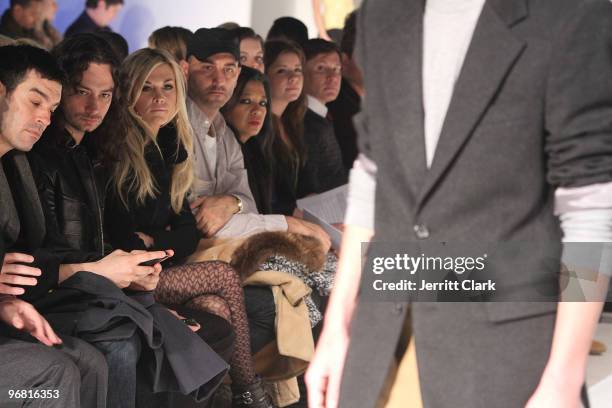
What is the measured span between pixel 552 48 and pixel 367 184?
8.9 inches

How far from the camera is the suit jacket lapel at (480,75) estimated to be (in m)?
0.81

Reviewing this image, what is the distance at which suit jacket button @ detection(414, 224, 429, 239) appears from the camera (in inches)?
33.6

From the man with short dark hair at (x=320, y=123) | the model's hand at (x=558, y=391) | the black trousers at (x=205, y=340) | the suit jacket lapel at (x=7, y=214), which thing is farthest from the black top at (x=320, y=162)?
the model's hand at (x=558, y=391)

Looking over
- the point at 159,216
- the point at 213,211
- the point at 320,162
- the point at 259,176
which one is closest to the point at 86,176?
the point at 159,216

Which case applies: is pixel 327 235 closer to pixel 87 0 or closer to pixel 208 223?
pixel 208 223

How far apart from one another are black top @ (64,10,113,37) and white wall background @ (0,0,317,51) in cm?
2

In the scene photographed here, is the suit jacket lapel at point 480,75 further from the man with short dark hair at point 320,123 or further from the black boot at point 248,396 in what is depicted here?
the man with short dark hair at point 320,123

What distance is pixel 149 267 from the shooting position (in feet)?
6.93

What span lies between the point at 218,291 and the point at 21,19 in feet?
4.41

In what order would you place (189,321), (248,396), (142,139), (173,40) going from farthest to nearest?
(173,40) < (248,396) < (142,139) < (189,321)

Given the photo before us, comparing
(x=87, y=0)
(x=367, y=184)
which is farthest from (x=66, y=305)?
(x=87, y=0)

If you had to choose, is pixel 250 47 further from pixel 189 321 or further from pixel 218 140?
pixel 189 321

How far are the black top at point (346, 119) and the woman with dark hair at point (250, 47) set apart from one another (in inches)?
10.1

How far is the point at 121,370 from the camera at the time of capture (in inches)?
76.7
